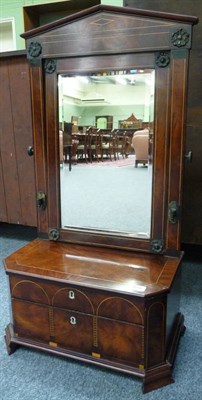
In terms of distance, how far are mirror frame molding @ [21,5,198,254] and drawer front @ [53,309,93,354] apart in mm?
377

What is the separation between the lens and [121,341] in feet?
3.97

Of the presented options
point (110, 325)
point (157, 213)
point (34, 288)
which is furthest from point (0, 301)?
point (157, 213)

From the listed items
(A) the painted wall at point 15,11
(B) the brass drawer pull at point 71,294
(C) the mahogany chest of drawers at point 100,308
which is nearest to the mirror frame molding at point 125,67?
(C) the mahogany chest of drawers at point 100,308

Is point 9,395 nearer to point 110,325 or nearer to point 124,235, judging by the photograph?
point 110,325

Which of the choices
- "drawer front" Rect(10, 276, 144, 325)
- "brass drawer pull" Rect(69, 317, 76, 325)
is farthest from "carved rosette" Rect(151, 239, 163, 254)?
"brass drawer pull" Rect(69, 317, 76, 325)

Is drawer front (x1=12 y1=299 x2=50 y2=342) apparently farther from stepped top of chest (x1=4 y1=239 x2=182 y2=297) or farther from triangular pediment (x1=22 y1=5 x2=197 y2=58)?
triangular pediment (x1=22 y1=5 x2=197 y2=58)

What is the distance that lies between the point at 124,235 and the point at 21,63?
5.00 feet

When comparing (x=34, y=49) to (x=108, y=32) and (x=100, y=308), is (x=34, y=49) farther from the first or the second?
(x=100, y=308)

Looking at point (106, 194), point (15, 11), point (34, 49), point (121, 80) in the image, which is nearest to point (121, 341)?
point (106, 194)

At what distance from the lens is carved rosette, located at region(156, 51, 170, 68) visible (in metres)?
1.25

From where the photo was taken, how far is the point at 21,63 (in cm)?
220

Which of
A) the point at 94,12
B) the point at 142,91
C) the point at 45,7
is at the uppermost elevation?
the point at 45,7

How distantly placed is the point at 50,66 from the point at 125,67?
14.0 inches

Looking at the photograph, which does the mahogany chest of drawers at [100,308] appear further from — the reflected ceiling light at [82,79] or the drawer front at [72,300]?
the reflected ceiling light at [82,79]
